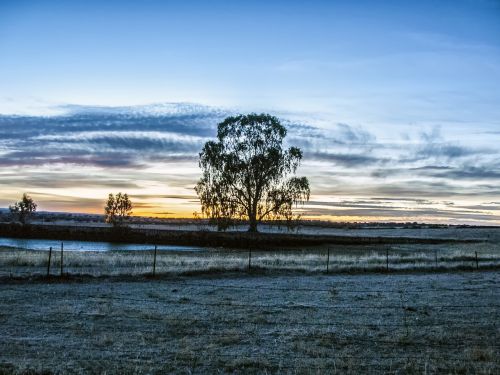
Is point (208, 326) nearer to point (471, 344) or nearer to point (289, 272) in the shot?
point (471, 344)

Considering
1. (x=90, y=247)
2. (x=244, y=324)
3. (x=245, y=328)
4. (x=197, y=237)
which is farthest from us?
(x=197, y=237)

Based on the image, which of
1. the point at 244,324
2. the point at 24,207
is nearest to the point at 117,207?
the point at 24,207

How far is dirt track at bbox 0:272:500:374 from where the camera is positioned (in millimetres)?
10039

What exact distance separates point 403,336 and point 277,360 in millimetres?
3607

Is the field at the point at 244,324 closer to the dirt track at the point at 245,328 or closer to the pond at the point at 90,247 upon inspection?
the dirt track at the point at 245,328

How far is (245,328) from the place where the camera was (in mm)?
13203

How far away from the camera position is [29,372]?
9.10 m

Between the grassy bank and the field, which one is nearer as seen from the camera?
the field

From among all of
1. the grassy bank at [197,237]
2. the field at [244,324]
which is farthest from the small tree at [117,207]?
the field at [244,324]

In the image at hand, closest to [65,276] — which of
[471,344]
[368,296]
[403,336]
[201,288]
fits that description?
[201,288]

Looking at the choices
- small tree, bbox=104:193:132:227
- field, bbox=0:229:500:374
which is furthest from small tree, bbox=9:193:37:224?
field, bbox=0:229:500:374

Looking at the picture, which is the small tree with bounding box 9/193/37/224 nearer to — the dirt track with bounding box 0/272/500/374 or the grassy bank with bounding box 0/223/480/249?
the grassy bank with bounding box 0/223/480/249

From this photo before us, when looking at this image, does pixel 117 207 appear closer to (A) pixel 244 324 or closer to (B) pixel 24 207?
(B) pixel 24 207

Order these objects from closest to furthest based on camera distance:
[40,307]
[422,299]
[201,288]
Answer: [40,307], [422,299], [201,288]
